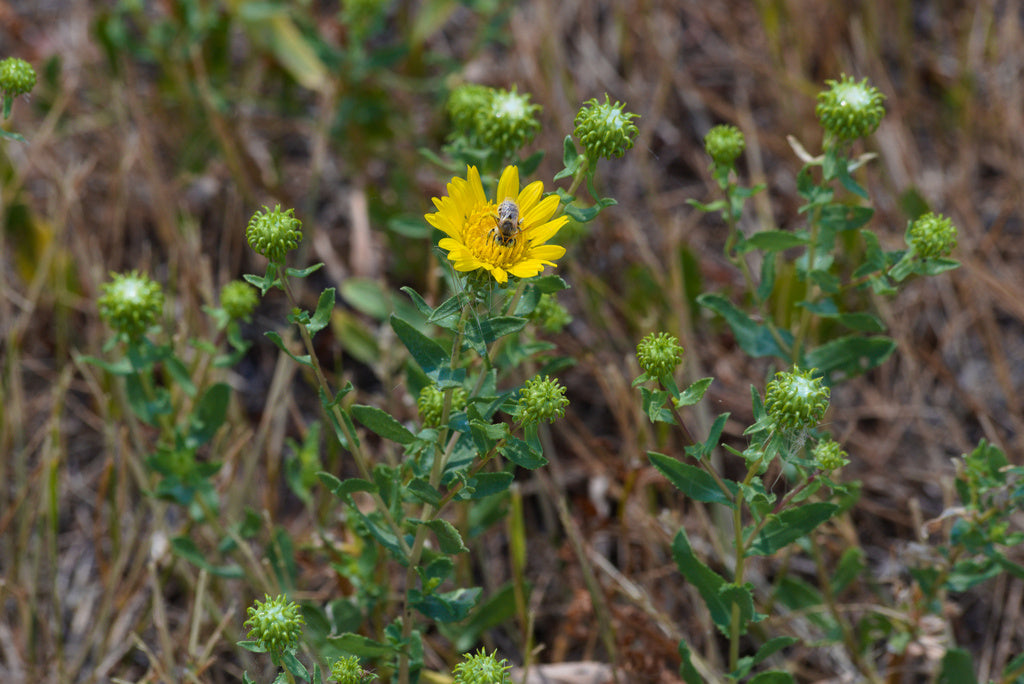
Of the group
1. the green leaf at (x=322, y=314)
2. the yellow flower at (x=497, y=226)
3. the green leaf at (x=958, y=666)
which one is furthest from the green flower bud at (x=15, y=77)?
the green leaf at (x=958, y=666)

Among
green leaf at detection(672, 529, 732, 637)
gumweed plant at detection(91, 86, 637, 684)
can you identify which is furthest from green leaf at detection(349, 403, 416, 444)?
green leaf at detection(672, 529, 732, 637)

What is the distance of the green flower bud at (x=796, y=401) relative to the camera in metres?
2.16

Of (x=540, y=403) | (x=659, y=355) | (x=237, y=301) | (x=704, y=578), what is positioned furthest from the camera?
(x=237, y=301)

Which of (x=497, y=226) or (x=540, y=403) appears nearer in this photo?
(x=540, y=403)

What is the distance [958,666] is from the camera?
2.83 m

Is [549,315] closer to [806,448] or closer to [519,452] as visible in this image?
[519,452]

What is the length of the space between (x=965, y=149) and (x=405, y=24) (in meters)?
2.99

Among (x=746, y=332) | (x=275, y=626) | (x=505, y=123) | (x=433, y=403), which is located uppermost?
(x=505, y=123)

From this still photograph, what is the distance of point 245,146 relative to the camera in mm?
4742

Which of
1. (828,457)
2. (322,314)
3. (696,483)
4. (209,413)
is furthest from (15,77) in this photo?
(828,457)

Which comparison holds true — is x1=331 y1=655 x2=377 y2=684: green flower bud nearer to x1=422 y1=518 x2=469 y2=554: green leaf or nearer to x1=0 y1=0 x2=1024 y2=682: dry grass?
x1=422 y1=518 x2=469 y2=554: green leaf

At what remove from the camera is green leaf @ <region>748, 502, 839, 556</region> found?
241 centimetres

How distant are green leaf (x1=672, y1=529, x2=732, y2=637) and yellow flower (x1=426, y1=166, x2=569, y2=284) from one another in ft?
2.93

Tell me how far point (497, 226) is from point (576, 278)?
187 centimetres
